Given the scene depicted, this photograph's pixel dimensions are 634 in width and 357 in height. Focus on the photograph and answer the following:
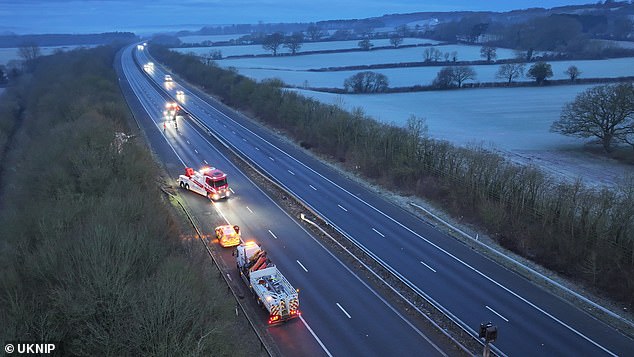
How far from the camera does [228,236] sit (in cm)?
3481

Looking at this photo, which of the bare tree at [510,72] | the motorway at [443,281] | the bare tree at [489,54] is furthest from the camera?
the bare tree at [489,54]

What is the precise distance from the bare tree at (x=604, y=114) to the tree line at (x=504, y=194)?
58.0 ft

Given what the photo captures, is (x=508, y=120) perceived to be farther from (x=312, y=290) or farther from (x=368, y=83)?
(x=312, y=290)

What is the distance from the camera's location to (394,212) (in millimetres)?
41812

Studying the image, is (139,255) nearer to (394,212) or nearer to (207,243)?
(207,243)

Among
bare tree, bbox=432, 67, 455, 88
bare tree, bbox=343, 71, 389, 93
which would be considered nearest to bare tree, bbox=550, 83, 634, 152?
→ bare tree, bbox=432, 67, 455, 88

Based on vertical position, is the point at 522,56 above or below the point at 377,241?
above

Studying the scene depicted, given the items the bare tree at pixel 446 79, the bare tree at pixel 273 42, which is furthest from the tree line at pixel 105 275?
the bare tree at pixel 273 42

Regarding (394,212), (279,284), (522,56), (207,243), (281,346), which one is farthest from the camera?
(522,56)

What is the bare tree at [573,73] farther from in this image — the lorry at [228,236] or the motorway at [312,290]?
the lorry at [228,236]

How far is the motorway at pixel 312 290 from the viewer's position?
78.5 feet

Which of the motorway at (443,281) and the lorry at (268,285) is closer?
the motorway at (443,281)

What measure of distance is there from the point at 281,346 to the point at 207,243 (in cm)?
1397

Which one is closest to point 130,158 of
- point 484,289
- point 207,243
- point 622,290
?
point 207,243
